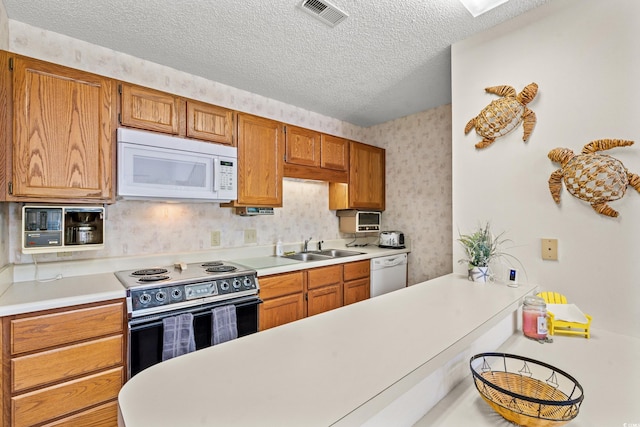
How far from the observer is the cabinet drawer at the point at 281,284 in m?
2.38

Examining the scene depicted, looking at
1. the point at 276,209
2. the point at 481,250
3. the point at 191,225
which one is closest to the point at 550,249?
the point at 481,250

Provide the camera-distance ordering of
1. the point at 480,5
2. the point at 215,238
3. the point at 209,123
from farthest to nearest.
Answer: the point at 215,238, the point at 209,123, the point at 480,5

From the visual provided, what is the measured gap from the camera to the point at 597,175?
5.03ft

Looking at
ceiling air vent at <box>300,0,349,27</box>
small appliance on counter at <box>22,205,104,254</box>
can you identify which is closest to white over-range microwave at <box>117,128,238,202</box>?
small appliance on counter at <box>22,205,104,254</box>

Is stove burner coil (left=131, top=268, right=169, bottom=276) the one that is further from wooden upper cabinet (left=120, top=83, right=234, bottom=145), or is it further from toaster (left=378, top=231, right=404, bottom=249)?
toaster (left=378, top=231, right=404, bottom=249)

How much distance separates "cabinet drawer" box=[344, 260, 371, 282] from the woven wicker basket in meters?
1.91

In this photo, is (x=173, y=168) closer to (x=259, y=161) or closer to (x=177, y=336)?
(x=259, y=161)

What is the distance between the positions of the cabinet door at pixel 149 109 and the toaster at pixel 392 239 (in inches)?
100

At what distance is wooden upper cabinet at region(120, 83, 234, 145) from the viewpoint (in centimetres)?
206

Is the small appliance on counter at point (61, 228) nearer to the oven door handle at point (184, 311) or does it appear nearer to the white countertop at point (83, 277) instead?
the white countertop at point (83, 277)

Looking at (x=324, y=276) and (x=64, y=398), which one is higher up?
(x=324, y=276)

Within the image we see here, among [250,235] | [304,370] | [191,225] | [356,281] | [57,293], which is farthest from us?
[356,281]

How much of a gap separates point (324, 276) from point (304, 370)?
6.69ft

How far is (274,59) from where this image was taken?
2.38m
